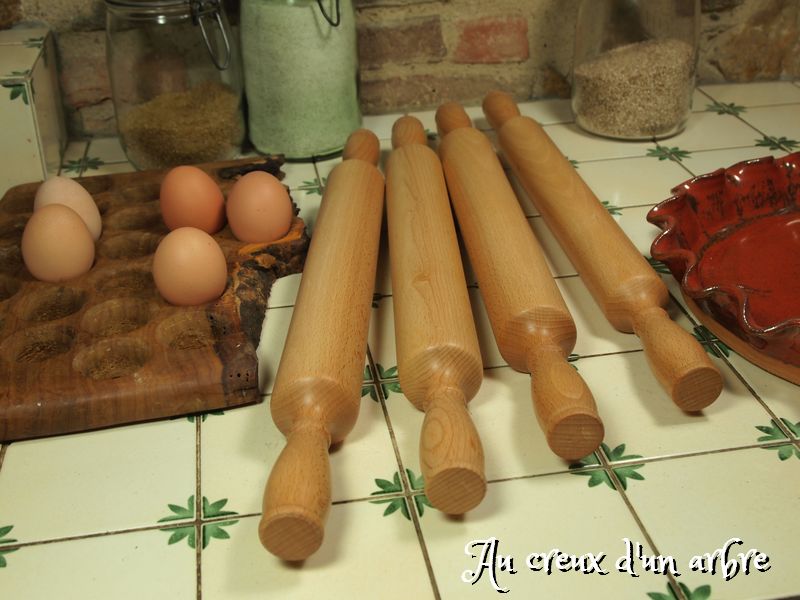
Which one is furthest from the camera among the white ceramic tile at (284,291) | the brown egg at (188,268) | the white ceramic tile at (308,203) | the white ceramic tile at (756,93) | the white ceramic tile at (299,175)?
the white ceramic tile at (756,93)

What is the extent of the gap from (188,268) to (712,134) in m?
0.82

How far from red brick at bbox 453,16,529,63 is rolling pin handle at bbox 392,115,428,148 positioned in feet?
0.86

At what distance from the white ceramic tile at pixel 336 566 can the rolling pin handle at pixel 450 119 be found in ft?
2.08

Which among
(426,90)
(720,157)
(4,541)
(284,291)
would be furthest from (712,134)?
(4,541)

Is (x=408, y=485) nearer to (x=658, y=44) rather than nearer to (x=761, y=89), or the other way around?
(x=658, y=44)

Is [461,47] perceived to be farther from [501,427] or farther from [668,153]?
[501,427]

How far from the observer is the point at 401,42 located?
1325mm

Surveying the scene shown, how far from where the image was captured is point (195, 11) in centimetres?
105

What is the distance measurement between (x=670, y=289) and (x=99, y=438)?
1.91ft

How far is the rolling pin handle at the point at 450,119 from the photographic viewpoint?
1.13 meters

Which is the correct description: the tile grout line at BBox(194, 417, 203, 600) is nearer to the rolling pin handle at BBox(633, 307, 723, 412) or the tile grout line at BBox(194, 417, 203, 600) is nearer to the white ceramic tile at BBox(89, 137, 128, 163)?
the rolling pin handle at BBox(633, 307, 723, 412)

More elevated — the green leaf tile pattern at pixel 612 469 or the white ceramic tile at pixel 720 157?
the white ceramic tile at pixel 720 157

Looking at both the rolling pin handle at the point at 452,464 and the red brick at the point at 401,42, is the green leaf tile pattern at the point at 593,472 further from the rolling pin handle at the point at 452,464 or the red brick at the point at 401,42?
the red brick at the point at 401,42

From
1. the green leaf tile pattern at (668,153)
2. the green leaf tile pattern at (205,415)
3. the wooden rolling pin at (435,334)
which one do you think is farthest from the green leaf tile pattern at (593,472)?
the green leaf tile pattern at (668,153)
